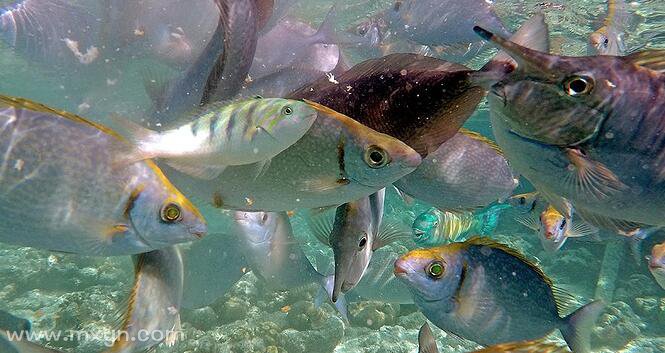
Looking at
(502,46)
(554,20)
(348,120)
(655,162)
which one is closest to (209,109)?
(348,120)

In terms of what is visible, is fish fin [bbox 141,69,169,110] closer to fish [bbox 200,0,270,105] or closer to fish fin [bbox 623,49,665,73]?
fish [bbox 200,0,270,105]

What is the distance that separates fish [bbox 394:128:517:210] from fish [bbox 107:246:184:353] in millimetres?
1360

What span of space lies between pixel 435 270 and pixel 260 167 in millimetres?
1275

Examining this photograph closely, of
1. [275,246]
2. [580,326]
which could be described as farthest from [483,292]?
[275,246]

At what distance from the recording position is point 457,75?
5.65 feet

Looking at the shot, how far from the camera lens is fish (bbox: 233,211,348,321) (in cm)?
516

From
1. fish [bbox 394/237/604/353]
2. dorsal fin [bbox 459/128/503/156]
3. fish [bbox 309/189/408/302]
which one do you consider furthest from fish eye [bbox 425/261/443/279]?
dorsal fin [bbox 459/128/503/156]

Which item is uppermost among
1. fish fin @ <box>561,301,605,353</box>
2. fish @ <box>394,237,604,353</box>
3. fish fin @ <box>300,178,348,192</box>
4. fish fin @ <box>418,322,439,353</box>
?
fish fin @ <box>300,178,348,192</box>

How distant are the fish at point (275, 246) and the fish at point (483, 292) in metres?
2.69

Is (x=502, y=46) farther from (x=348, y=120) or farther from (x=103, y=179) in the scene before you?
(x=103, y=179)

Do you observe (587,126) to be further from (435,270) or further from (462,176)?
(435,270)

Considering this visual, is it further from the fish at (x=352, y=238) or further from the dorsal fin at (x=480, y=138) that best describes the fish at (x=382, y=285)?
the fish at (x=352, y=238)

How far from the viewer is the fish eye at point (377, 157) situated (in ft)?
5.53

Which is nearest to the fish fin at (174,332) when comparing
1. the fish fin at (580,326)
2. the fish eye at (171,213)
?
the fish eye at (171,213)
